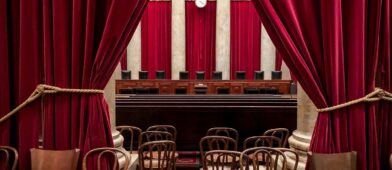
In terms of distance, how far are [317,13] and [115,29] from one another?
126 cm

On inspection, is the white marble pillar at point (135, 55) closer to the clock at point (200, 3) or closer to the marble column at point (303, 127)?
the clock at point (200, 3)

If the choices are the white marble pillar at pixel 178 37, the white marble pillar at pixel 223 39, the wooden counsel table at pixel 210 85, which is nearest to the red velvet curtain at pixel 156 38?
the white marble pillar at pixel 178 37

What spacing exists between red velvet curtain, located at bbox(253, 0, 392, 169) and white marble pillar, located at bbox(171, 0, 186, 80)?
9351 mm

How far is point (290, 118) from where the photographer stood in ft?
16.7

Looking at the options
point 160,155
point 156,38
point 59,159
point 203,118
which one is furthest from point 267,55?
point 59,159

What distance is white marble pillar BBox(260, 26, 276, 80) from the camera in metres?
11.9

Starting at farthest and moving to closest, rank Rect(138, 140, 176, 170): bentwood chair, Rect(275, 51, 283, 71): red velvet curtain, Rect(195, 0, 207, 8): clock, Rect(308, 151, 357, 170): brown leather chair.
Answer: Rect(275, 51, 283, 71): red velvet curtain, Rect(195, 0, 207, 8): clock, Rect(138, 140, 176, 170): bentwood chair, Rect(308, 151, 357, 170): brown leather chair

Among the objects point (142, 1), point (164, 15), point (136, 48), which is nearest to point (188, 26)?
point (164, 15)

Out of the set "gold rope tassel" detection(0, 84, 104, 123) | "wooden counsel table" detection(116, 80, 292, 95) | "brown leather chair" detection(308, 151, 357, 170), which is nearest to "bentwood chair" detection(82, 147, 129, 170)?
"gold rope tassel" detection(0, 84, 104, 123)

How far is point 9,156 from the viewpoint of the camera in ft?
8.46

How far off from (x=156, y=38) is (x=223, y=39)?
2098 millimetres

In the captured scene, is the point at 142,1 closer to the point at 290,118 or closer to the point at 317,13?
the point at 317,13

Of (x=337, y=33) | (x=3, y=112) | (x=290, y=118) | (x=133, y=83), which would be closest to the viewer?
(x=337, y=33)

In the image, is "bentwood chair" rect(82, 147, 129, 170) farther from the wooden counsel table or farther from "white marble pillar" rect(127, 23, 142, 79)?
"white marble pillar" rect(127, 23, 142, 79)
